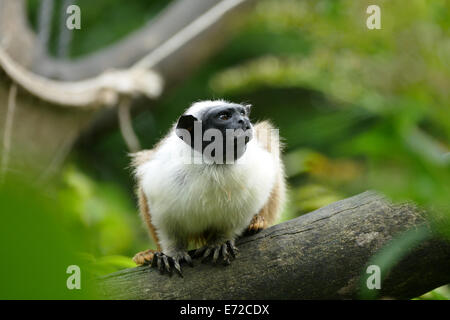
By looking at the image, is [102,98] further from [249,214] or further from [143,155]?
[249,214]

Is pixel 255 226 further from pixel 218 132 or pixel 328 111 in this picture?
pixel 328 111

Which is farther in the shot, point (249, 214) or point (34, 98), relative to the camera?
point (34, 98)

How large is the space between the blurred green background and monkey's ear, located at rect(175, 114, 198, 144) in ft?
1.54

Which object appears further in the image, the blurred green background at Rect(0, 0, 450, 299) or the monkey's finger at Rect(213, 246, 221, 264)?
the monkey's finger at Rect(213, 246, 221, 264)

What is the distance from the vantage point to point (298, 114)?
532 centimetres

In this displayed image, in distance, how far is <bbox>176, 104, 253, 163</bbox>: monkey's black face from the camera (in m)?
2.05

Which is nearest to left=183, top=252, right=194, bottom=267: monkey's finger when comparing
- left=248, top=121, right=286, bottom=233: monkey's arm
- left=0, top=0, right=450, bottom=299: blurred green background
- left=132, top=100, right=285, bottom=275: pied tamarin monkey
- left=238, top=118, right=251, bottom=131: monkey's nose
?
left=132, top=100, right=285, bottom=275: pied tamarin monkey

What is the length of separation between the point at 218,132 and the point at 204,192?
9.6 inches

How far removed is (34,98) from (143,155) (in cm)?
103

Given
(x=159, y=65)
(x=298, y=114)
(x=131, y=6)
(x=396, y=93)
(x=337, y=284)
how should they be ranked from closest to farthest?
1. (x=337, y=284)
2. (x=396, y=93)
3. (x=159, y=65)
4. (x=298, y=114)
5. (x=131, y=6)

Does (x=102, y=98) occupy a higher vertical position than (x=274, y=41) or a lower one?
lower

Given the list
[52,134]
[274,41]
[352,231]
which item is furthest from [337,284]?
[274,41]

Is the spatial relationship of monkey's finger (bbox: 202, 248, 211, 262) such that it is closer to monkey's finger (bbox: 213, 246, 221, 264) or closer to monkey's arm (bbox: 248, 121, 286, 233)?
monkey's finger (bbox: 213, 246, 221, 264)

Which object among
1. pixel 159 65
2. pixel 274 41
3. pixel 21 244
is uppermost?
pixel 274 41
